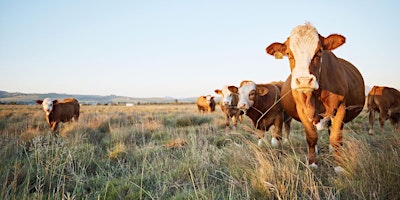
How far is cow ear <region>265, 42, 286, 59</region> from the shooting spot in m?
3.95

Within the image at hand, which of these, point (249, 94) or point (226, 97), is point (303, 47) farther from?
point (226, 97)

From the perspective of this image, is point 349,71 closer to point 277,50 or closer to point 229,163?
point 277,50

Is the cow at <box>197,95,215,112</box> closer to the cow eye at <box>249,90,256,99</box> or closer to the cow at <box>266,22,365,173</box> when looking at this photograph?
the cow eye at <box>249,90,256,99</box>

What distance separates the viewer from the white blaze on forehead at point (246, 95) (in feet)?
20.6

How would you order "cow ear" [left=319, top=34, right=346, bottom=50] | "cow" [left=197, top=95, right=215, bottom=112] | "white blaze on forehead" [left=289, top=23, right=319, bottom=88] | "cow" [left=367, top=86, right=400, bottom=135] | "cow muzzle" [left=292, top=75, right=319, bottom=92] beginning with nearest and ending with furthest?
"cow muzzle" [left=292, top=75, right=319, bottom=92] < "white blaze on forehead" [left=289, top=23, right=319, bottom=88] < "cow ear" [left=319, top=34, right=346, bottom=50] < "cow" [left=367, top=86, right=400, bottom=135] < "cow" [left=197, top=95, right=215, bottom=112]

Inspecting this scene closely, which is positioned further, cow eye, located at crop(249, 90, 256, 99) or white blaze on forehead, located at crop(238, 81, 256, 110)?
cow eye, located at crop(249, 90, 256, 99)

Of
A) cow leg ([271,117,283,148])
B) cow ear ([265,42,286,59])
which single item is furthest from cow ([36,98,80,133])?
cow ear ([265,42,286,59])

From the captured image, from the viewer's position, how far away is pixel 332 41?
137 inches

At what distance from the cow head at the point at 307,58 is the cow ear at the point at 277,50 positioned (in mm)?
181

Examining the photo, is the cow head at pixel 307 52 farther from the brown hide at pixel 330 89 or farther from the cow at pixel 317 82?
the brown hide at pixel 330 89

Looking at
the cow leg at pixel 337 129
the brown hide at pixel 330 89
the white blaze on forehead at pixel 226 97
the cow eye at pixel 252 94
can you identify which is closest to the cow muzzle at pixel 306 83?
the brown hide at pixel 330 89

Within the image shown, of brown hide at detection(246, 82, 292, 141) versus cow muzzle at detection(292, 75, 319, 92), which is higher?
cow muzzle at detection(292, 75, 319, 92)

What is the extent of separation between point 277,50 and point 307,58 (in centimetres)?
89

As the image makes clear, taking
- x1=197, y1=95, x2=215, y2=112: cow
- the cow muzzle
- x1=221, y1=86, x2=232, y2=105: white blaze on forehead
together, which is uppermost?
the cow muzzle
